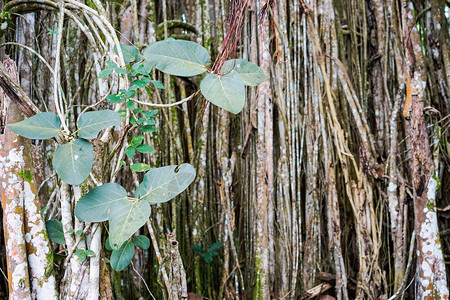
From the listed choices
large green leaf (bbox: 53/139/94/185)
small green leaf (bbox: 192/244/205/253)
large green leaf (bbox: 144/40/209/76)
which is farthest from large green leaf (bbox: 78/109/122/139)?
small green leaf (bbox: 192/244/205/253)

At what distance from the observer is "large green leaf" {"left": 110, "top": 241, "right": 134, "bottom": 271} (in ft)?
2.97

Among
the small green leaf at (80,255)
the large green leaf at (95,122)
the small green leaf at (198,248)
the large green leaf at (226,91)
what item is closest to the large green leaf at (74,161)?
the large green leaf at (95,122)

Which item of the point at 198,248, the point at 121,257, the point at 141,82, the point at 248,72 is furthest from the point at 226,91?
the point at 198,248

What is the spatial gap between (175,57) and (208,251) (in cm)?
109

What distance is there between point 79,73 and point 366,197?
4.26 ft

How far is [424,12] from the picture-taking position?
2051 millimetres

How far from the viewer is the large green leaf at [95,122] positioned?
82cm

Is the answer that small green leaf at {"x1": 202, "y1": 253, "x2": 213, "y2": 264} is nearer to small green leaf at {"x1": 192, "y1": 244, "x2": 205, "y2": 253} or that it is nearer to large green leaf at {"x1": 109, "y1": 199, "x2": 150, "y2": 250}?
small green leaf at {"x1": 192, "y1": 244, "x2": 205, "y2": 253}

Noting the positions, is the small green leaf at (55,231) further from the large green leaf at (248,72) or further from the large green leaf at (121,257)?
the large green leaf at (248,72)

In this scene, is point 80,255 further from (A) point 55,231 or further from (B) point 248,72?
(B) point 248,72

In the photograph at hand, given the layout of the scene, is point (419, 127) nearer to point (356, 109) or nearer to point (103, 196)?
point (356, 109)

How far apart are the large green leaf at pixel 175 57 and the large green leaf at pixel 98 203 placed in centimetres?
28

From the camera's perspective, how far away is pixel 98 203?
0.84 m

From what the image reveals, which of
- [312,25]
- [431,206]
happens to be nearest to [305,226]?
[431,206]
